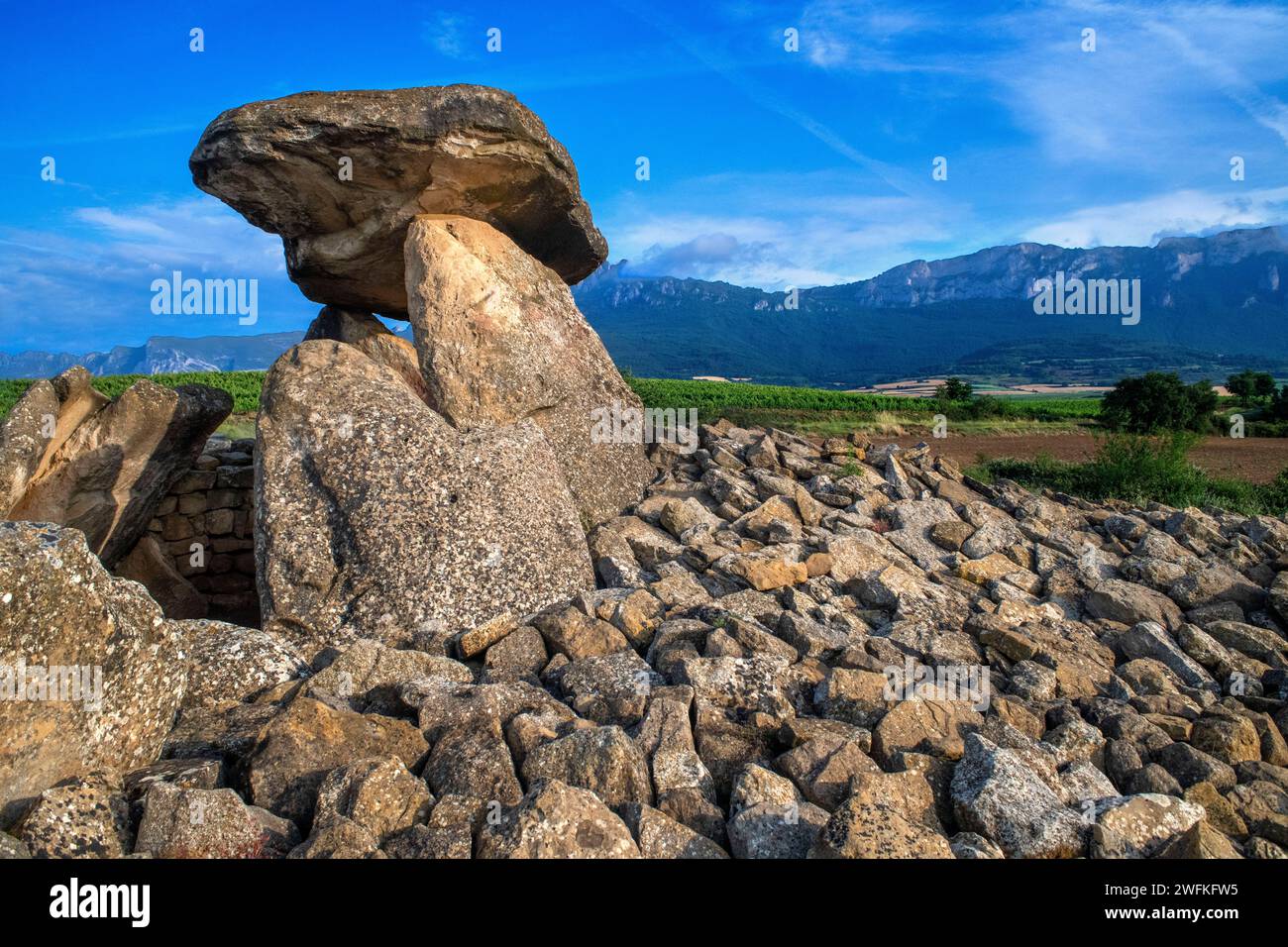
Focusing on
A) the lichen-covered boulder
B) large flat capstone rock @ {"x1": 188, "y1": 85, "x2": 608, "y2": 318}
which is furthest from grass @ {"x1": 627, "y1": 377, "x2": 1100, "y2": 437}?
the lichen-covered boulder

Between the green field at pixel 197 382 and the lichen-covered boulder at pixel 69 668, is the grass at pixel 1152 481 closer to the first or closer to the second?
the lichen-covered boulder at pixel 69 668

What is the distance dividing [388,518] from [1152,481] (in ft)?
46.2

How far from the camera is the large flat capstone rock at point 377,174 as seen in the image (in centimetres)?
888

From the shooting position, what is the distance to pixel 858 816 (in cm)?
396

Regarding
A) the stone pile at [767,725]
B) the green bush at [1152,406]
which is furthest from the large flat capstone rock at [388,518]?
the green bush at [1152,406]

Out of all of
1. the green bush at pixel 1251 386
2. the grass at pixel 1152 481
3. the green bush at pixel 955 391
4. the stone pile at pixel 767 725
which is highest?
the green bush at pixel 1251 386

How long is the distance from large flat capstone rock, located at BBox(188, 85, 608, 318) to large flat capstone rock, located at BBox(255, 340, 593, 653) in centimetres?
220

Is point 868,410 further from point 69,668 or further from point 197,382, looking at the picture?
point 69,668

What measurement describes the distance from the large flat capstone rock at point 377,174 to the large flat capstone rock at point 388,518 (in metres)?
2.20

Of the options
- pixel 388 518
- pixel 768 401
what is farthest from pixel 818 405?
pixel 388 518

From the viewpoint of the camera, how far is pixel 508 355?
999 cm

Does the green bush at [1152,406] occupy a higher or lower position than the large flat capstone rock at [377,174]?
lower

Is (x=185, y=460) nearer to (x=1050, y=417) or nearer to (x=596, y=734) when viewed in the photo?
(x=596, y=734)

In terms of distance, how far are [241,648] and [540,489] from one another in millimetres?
3168
